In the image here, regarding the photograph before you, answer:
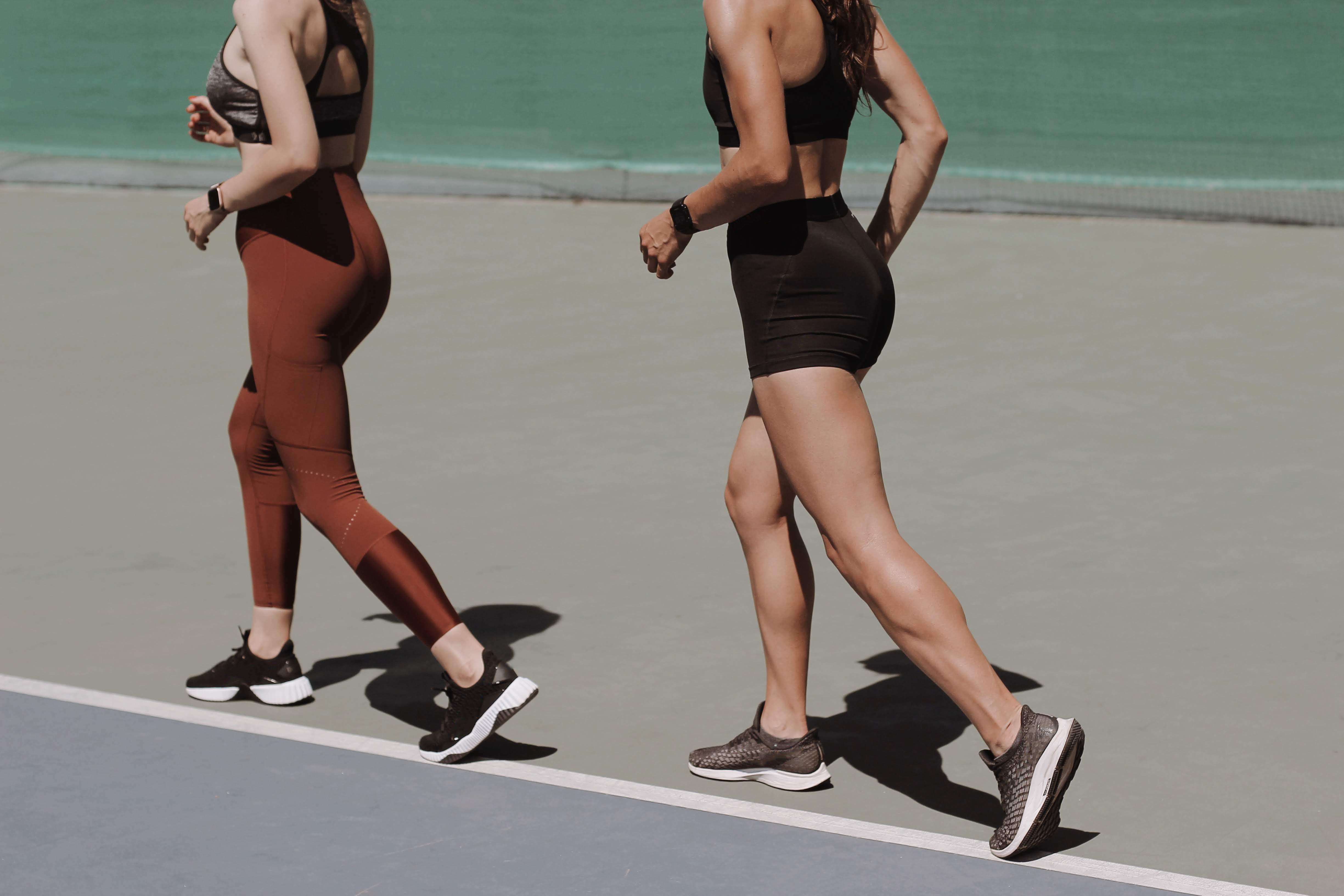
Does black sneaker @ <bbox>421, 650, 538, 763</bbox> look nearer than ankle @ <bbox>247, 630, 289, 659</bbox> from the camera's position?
Yes

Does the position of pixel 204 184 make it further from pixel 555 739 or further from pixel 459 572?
pixel 555 739

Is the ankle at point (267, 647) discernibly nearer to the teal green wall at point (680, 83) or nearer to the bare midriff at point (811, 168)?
the bare midriff at point (811, 168)

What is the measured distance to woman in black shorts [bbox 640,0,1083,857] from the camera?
3.72 meters

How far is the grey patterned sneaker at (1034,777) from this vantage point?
3662 millimetres

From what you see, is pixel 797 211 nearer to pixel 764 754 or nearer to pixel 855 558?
pixel 855 558

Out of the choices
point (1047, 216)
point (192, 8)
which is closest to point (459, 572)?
point (1047, 216)

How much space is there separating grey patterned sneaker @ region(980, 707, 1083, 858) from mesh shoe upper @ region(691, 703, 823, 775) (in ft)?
1.96

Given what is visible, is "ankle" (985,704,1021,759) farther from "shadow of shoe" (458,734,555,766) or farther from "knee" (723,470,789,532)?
"shadow of shoe" (458,734,555,766)

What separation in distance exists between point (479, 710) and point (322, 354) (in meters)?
0.99

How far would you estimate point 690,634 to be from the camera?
5.31m

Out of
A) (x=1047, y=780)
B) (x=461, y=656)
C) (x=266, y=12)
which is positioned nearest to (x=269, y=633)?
(x=461, y=656)

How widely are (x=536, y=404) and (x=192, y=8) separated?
10.2 metres

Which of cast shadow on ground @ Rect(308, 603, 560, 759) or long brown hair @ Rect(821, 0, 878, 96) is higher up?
long brown hair @ Rect(821, 0, 878, 96)

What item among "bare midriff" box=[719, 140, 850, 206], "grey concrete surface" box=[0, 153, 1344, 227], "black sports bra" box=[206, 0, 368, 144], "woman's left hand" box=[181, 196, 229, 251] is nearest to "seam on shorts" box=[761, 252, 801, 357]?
"bare midriff" box=[719, 140, 850, 206]
